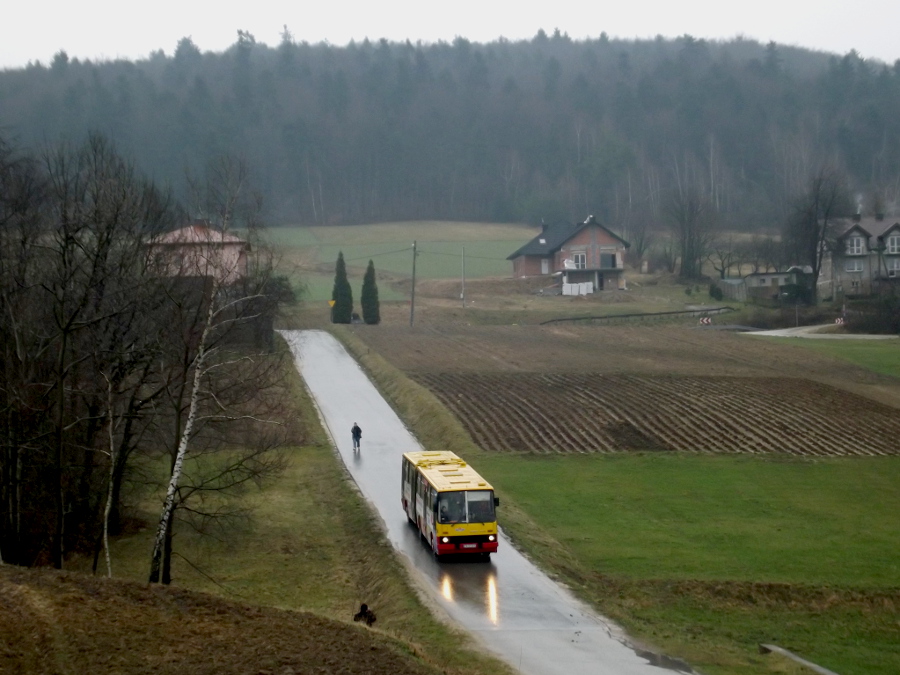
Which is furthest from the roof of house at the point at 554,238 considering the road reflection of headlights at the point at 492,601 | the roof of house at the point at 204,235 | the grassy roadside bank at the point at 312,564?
the road reflection of headlights at the point at 492,601

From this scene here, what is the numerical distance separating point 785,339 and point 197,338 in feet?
197

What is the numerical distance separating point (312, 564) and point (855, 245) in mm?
89115

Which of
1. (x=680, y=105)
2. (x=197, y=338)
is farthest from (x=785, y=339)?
(x=680, y=105)

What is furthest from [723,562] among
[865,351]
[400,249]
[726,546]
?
[400,249]

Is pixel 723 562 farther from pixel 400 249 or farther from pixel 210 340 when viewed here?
pixel 400 249

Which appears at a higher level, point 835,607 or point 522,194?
point 522,194

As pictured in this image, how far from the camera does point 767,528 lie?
1107 inches

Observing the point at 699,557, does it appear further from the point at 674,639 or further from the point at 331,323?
the point at 331,323

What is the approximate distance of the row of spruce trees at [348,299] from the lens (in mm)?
78375

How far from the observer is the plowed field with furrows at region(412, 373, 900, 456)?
128ft

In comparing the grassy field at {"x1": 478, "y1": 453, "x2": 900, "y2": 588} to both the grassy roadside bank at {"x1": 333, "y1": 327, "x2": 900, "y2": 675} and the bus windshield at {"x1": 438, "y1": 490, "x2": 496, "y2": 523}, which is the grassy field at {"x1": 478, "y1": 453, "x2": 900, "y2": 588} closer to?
the grassy roadside bank at {"x1": 333, "y1": 327, "x2": 900, "y2": 675}

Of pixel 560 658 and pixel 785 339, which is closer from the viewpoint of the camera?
pixel 560 658

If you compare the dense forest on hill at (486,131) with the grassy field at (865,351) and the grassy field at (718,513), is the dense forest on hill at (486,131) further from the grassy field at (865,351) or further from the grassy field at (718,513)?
the grassy field at (718,513)

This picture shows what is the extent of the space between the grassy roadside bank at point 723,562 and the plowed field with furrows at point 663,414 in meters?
2.18
